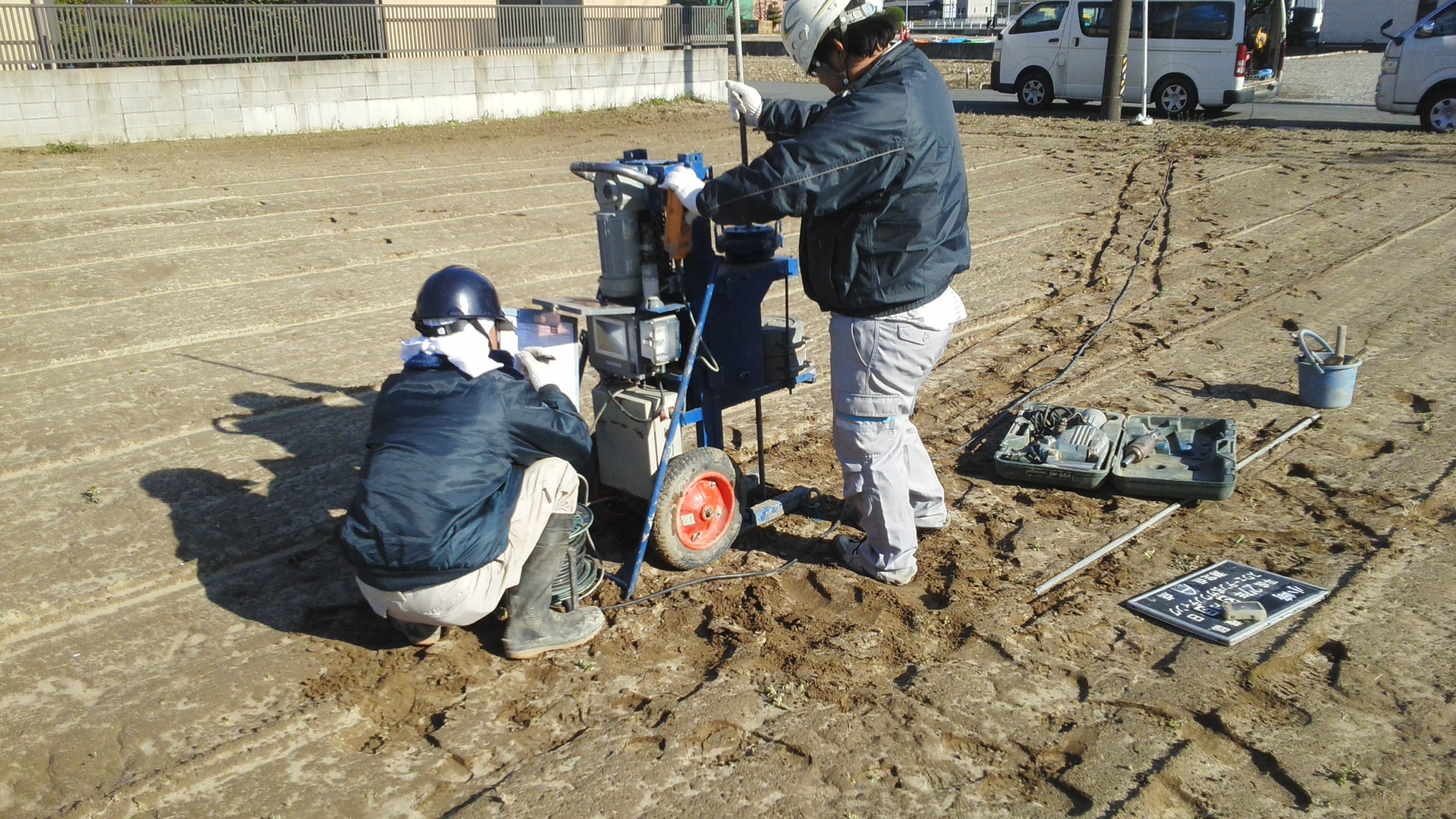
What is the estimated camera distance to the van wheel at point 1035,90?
18.9 meters

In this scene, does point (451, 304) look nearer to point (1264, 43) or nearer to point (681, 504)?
point (681, 504)

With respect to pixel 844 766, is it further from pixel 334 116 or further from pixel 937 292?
pixel 334 116

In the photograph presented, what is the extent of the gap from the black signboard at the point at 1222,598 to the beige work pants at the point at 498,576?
2.15 m

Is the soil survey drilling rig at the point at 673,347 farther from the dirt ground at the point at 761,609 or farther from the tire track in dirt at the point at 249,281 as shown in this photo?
the tire track in dirt at the point at 249,281

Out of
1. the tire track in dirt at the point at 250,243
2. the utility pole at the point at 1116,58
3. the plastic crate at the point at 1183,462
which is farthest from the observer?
the utility pole at the point at 1116,58

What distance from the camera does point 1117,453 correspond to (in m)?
5.12

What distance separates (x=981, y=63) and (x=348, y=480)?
26.3m

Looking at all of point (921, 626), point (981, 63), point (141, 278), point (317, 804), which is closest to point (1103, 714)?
point (921, 626)

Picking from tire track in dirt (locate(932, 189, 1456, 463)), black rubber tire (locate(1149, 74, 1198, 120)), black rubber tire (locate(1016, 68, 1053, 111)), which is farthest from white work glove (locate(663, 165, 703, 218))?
black rubber tire (locate(1016, 68, 1053, 111))

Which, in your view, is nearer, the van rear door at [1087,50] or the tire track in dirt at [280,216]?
the tire track in dirt at [280,216]

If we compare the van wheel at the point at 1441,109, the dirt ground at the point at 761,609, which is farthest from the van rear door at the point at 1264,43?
the dirt ground at the point at 761,609

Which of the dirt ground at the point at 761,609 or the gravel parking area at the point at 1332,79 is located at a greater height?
the gravel parking area at the point at 1332,79

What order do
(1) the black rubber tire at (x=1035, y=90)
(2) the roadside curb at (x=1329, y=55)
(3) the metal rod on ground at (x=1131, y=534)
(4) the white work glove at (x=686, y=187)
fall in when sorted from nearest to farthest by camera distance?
(4) the white work glove at (x=686, y=187) → (3) the metal rod on ground at (x=1131, y=534) → (1) the black rubber tire at (x=1035, y=90) → (2) the roadside curb at (x=1329, y=55)

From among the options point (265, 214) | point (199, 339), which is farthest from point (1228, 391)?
point (265, 214)
